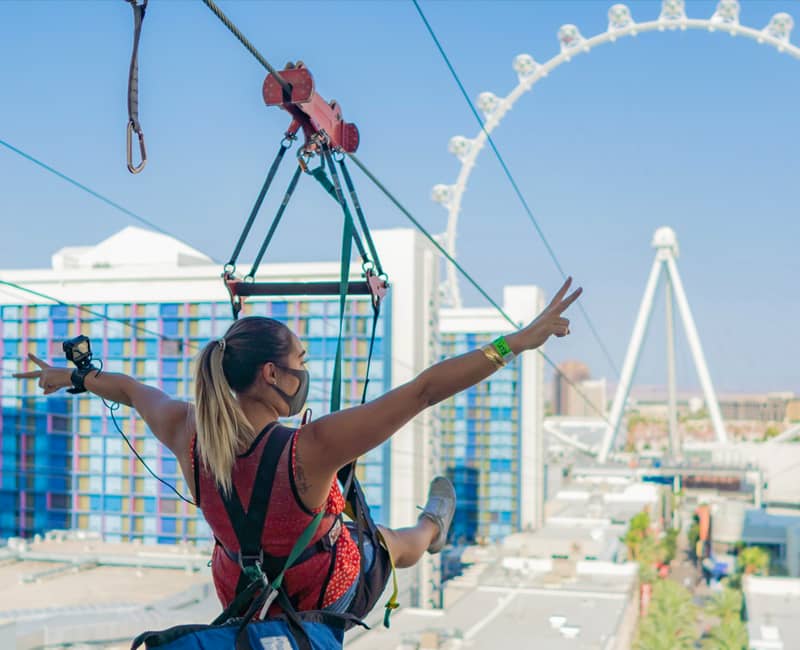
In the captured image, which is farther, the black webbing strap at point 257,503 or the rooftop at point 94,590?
the rooftop at point 94,590

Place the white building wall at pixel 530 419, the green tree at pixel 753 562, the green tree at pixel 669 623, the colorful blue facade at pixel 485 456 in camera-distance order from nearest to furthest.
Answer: the green tree at pixel 669 623 < the green tree at pixel 753 562 < the colorful blue facade at pixel 485 456 < the white building wall at pixel 530 419

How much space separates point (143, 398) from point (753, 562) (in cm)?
2430

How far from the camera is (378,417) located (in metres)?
1.32

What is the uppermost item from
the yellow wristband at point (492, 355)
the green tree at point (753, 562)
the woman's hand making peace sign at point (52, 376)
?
the yellow wristband at point (492, 355)

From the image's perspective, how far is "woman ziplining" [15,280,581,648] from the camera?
1354 mm

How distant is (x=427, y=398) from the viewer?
1348mm

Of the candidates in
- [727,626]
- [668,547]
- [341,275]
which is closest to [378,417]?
[341,275]

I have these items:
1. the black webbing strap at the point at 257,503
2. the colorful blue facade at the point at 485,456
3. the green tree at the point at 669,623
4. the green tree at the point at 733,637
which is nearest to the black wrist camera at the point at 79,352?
the black webbing strap at the point at 257,503

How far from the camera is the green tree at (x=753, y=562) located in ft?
78.5

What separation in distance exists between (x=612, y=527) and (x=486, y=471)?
183 inches

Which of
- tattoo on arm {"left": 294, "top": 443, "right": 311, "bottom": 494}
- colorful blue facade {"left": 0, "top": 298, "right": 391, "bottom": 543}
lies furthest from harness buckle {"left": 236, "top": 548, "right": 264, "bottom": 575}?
colorful blue facade {"left": 0, "top": 298, "right": 391, "bottom": 543}

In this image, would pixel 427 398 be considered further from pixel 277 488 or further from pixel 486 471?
pixel 486 471

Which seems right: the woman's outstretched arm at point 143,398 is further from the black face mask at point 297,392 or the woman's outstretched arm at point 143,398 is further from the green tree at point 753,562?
the green tree at point 753,562

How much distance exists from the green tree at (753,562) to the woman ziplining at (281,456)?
24.1 m
